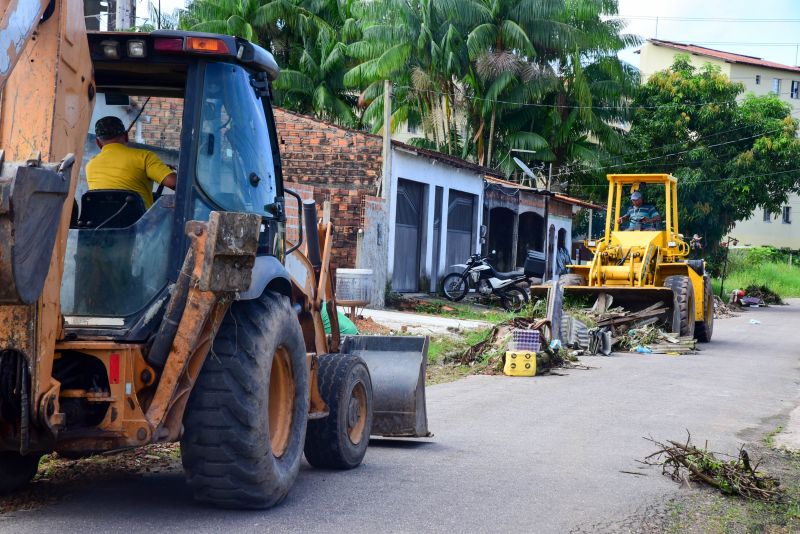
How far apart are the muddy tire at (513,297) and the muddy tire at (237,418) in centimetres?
2179

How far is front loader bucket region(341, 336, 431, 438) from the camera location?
849 cm

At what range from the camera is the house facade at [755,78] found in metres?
72.2

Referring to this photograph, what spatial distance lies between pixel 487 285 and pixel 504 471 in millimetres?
20134

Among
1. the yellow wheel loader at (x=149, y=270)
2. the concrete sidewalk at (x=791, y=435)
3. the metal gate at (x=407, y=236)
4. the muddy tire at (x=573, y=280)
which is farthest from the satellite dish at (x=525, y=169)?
the yellow wheel loader at (x=149, y=270)

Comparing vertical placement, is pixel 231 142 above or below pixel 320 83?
below

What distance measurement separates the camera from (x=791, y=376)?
16.1m

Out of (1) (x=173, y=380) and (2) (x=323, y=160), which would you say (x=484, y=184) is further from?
(1) (x=173, y=380)

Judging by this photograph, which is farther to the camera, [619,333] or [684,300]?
[684,300]

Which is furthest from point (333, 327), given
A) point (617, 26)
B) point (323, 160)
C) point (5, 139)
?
point (617, 26)

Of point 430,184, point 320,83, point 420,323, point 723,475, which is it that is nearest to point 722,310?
point 430,184

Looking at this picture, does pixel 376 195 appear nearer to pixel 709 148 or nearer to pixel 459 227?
pixel 459 227

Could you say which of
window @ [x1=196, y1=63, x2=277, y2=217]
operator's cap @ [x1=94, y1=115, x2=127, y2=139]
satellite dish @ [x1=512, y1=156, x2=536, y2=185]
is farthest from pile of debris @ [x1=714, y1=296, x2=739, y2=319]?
operator's cap @ [x1=94, y1=115, x2=127, y2=139]

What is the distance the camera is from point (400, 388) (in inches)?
334

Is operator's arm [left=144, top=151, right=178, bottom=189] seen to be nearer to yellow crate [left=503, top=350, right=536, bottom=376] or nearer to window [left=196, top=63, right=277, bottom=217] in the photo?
window [left=196, top=63, right=277, bottom=217]
